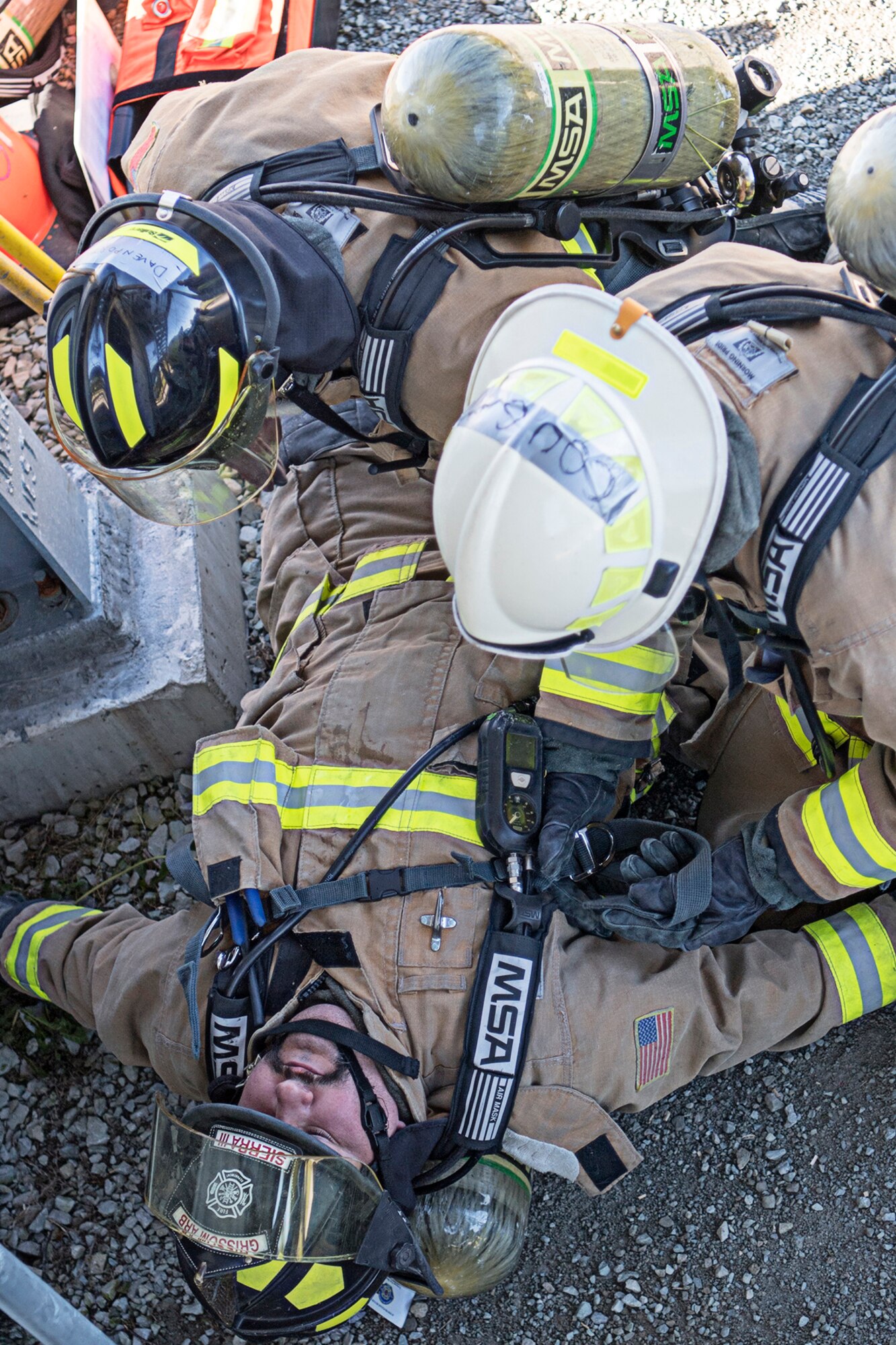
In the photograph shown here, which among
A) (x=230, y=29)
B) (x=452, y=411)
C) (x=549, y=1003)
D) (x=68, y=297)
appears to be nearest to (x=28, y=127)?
(x=230, y=29)

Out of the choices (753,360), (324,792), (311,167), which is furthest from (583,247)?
(324,792)

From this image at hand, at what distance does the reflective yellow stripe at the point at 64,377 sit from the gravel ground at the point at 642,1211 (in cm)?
179

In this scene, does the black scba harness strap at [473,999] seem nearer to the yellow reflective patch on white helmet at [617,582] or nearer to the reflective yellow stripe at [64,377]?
the yellow reflective patch on white helmet at [617,582]

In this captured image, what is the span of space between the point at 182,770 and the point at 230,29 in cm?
304

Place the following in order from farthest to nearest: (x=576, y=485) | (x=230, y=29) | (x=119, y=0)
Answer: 1. (x=119, y=0)
2. (x=230, y=29)
3. (x=576, y=485)

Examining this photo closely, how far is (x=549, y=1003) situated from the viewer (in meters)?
2.95

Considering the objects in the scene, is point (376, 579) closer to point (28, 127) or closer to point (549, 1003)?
point (549, 1003)

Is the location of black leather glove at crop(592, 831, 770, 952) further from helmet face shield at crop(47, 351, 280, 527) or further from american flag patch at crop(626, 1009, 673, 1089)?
helmet face shield at crop(47, 351, 280, 527)

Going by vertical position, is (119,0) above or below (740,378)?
above

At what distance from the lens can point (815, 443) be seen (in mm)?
2299

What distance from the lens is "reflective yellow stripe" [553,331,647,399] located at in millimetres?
2145

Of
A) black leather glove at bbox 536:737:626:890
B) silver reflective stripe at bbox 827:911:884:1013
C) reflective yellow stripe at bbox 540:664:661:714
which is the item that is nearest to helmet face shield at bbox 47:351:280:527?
reflective yellow stripe at bbox 540:664:661:714

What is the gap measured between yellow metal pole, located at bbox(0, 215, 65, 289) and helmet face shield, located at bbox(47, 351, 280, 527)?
0.76 metres

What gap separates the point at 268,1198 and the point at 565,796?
1227mm
